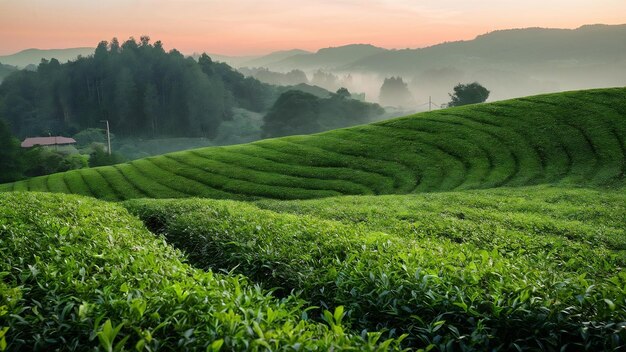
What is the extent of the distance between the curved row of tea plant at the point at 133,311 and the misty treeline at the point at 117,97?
11004cm

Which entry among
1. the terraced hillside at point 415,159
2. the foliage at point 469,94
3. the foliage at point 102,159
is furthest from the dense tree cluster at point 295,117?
the terraced hillside at point 415,159

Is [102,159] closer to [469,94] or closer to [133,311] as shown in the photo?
[469,94]

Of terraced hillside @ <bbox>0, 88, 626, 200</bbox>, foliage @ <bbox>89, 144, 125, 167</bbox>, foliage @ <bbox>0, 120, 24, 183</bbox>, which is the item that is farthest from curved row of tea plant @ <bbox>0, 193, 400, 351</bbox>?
foliage @ <bbox>89, 144, 125, 167</bbox>

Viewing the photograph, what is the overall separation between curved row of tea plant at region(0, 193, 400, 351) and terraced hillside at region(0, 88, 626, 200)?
59.2ft

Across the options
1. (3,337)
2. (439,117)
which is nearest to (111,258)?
(3,337)

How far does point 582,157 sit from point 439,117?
10052 mm

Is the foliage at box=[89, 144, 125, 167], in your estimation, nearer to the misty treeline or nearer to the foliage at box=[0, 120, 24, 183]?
the foliage at box=[0, 120, 24, 183]

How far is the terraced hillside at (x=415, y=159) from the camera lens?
2273cm

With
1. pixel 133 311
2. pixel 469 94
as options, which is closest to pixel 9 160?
pixel 133 311

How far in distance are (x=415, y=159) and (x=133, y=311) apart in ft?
76.3

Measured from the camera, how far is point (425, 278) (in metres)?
5.13

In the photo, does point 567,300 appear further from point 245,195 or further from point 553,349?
point 245,195

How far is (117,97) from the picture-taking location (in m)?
106

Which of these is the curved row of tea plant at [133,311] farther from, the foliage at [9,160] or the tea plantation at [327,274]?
the foliage at [9,160]
